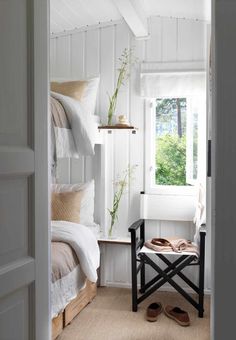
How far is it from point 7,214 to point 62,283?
5.71 feet

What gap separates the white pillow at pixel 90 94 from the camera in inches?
154

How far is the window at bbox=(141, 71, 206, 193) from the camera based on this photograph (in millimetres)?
3982

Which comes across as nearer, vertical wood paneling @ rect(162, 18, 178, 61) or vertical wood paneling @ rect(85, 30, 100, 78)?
vertical wood paneling @ rect(162, 18, 178, 61)

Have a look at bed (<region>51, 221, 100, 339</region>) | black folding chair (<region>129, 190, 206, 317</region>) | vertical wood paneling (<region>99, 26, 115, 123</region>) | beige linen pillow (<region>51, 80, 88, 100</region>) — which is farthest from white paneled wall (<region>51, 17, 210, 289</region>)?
bed (<region>51, 221, 100, 339</region>)

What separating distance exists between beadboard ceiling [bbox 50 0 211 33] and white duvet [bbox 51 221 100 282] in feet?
6.08

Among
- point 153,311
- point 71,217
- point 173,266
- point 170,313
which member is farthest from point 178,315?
point 71,217

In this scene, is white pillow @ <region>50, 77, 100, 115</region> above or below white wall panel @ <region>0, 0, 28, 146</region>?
above

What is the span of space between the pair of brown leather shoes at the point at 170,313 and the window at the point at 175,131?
3.69 feet

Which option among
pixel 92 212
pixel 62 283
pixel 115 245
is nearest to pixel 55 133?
pixel 62 283

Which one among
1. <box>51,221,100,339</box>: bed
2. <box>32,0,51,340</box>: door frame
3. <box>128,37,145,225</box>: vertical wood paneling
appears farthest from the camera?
<box>128,37,145,225</box>: vertical wood paneling

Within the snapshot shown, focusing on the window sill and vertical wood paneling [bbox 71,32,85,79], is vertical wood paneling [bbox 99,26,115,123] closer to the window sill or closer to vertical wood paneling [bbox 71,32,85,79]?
vertical wood paneling [bbox 71,32,85,79]

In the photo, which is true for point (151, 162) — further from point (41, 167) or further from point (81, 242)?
point (41, 167)

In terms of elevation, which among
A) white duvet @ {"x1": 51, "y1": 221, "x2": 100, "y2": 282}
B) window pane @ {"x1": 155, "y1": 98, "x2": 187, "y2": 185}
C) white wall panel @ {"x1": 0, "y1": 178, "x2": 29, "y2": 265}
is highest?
window pane @ {"x1": 155, "y1": 98, "x2": 187, "y2": 185}

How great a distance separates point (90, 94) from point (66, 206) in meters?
1.09
